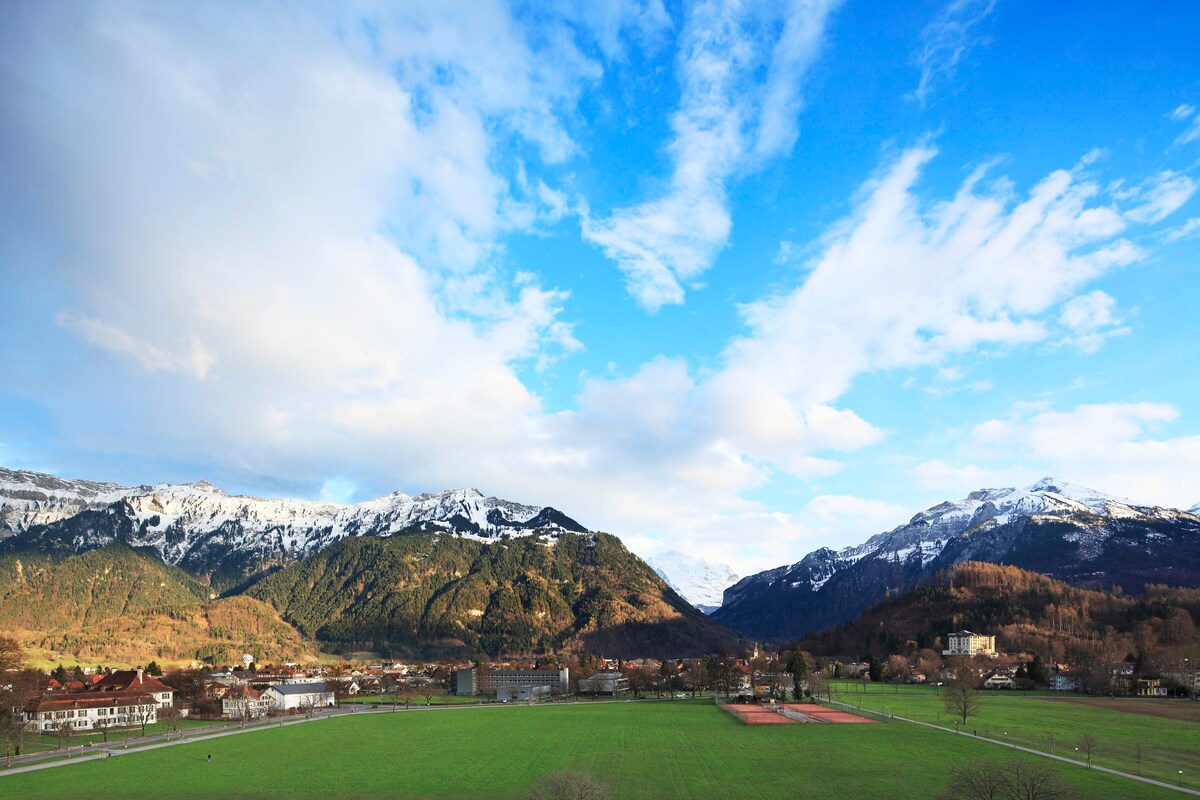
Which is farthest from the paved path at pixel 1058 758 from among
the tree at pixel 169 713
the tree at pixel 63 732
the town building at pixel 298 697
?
the tree at pixel 169 713

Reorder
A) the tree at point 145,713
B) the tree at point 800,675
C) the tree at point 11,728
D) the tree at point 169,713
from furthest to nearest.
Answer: the tree at point 800,675 < the tree at point 169,713 < the tree at point 145,713 < the tree at point 11,728

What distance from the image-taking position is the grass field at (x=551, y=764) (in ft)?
153

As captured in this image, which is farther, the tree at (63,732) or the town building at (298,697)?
the town building at (298,697)

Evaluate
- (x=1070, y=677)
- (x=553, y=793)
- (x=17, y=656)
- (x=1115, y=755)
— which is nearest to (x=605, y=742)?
(x=553, y=793)

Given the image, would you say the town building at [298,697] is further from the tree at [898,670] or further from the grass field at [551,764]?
the tree at [898,670]

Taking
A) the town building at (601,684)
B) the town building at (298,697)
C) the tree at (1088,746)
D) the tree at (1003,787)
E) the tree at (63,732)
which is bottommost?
the town building at (601,684)

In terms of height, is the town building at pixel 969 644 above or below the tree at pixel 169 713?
above

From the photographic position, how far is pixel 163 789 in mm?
48781

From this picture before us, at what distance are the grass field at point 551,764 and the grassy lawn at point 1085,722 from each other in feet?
19.3

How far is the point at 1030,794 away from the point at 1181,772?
2497 centimetres

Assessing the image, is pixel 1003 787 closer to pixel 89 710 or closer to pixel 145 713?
pixel 145 713

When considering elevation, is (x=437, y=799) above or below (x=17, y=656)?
below

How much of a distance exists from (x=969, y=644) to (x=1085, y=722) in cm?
12320

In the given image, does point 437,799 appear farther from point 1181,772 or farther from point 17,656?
point 17,656
